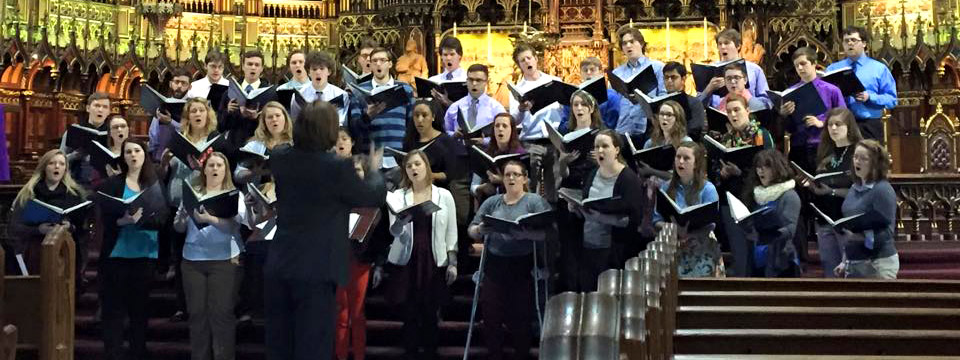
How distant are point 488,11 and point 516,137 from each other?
7.73 metres

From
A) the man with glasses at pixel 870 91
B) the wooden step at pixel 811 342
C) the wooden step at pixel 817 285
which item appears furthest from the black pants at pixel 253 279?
the man with glasses at pixel 870 91

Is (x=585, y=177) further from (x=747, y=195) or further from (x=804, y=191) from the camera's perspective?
(x=804, y=191)

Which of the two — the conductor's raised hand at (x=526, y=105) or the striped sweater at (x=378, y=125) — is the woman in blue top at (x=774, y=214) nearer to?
the conductor's raised hand at (x=526, y=105)

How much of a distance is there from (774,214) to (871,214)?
56 centimetres

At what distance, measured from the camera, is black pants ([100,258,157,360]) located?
6340 mm

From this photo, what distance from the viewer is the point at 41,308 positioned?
156 inches

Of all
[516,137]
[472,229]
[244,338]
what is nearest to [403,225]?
[472,229]

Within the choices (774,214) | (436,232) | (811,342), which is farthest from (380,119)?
(811,342)

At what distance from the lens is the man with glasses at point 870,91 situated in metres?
7.31

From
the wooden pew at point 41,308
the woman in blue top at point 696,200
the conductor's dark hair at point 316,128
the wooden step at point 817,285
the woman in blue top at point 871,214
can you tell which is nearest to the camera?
the wooden pew at point 41,308

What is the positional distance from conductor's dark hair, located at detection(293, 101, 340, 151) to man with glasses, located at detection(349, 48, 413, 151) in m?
2.79

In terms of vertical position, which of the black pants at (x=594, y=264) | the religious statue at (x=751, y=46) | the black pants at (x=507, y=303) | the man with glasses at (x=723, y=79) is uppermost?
the religious statue at (x=751, y=46)

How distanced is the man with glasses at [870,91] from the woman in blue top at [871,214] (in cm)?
150

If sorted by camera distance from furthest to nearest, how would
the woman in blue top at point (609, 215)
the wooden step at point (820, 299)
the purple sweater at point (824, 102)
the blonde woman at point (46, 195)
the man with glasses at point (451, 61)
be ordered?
the man with glasses at point (451, 61)
the purple sweater at point (824, 102)
the blonde woman at point (46, 195)
the woman in blue top at point (609, 215)
the wooden step at point (820, 299)
